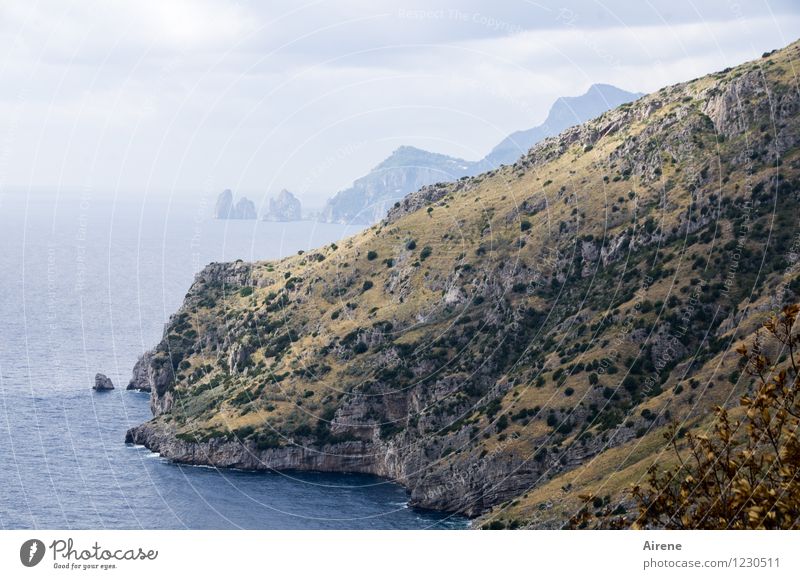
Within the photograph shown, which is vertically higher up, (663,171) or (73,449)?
(663,171)

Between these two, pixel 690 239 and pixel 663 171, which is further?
pixel 663 171

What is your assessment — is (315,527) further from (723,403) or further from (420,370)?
(723,403)

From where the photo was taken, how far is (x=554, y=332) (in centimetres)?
16300

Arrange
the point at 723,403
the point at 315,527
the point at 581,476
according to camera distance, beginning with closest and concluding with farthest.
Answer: the point at 723,403, the point at 581,476, the point at 315,527

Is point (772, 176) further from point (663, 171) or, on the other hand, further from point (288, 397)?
point (288, 397)

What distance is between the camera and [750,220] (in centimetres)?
15212

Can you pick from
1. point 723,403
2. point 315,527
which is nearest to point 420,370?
point 315,527

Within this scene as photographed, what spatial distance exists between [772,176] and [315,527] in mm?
74663

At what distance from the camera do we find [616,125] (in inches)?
7859

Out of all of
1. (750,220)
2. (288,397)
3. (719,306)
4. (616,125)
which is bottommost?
(288,397)

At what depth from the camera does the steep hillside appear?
140 m

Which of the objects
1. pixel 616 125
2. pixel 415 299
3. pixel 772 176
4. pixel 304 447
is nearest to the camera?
pixel 772 176

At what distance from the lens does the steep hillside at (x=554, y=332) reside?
458 ft

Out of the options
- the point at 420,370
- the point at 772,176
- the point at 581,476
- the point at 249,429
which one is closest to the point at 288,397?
the point at 249,429
